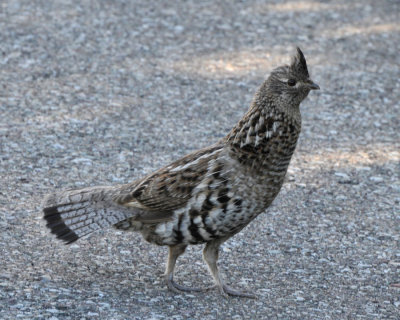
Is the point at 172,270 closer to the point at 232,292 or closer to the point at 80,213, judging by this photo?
the point at 232,292

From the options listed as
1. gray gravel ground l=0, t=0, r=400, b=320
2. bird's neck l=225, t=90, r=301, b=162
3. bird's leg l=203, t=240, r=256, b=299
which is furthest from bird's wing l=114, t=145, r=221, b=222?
gray gravel ground l=0, t=0, r=400, b=320

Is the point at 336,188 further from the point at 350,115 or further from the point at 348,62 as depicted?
the point at 348,62

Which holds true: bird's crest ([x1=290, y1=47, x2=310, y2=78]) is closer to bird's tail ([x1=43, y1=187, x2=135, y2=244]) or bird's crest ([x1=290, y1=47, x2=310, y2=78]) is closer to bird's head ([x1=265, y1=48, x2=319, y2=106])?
bird's head ([x1=265, y1=48, x2=319, y2=106])

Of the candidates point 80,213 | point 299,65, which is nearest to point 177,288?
point 80,213

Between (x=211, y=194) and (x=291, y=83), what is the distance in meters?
0.93

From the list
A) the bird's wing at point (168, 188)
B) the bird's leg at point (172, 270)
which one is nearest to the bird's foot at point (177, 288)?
the bird's leg at point (172, 270)

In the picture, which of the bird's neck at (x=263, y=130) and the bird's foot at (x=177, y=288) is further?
the bird's foot at (x=177, y=288)

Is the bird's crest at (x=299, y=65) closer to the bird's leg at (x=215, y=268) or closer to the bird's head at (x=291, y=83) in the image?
the bird's head at (x=291, y=83)

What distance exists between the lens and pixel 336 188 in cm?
743

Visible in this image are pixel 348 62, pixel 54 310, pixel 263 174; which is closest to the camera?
pixel 54 310

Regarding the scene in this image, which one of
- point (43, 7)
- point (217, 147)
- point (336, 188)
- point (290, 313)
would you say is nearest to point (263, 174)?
point (217, 147)

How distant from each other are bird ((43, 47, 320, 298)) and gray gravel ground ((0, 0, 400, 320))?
248 millimetres

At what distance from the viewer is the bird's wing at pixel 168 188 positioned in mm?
5262

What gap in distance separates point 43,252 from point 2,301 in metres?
0.85
